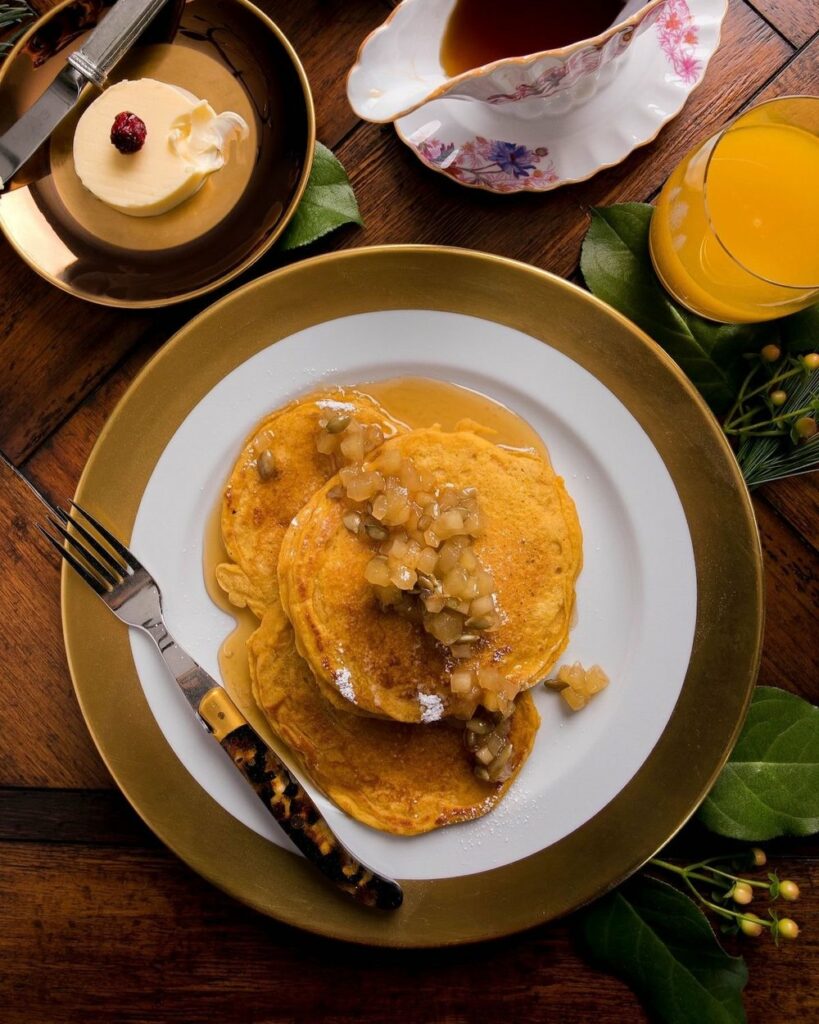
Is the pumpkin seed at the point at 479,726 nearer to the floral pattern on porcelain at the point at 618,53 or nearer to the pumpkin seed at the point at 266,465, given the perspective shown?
the pumpkin seed at the point at 266,465

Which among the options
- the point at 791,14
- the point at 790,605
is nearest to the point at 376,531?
the point at 790,605

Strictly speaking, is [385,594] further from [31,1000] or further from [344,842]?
[31,1000]

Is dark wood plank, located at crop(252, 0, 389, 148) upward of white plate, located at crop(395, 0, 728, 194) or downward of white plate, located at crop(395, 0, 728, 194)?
upward

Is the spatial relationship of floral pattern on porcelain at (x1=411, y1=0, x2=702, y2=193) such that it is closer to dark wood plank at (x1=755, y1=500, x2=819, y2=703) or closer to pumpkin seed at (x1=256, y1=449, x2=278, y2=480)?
pumpkin seed at (x1=256, y1=449, x2=278, y2=480)

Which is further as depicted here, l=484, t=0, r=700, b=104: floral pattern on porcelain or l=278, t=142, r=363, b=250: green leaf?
l=278, t=142, r=363, b=250: green leaf

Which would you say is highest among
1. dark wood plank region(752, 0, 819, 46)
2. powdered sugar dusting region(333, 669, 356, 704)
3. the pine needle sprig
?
dark wood plank region(752, 0, 819, 46)

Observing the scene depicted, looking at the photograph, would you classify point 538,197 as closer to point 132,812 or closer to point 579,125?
point 579,125

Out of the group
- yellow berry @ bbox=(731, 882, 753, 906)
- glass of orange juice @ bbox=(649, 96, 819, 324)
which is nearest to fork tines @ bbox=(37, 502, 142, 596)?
glass of orange juice @ bbox=(649, 96, 819, 324)
